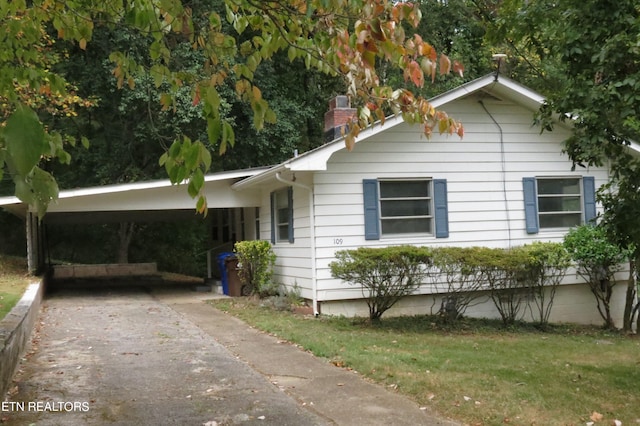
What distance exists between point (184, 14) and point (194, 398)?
3.53m

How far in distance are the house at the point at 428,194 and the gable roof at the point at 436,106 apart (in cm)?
2

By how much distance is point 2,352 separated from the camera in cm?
547

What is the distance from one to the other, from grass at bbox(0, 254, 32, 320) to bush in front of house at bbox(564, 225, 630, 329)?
10.1m

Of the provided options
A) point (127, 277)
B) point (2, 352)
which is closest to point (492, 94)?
point (2, 352)

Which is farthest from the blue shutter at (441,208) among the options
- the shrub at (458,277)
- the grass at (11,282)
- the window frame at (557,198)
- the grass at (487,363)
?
the grass at (11,282)

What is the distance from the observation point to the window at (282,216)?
41.5 feet

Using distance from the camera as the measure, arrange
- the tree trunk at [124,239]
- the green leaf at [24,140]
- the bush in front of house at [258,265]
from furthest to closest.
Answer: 1. the tree trunk at [124,239]
2. the bush in front of house at [258,265]
3. the green leaf at [24,140]

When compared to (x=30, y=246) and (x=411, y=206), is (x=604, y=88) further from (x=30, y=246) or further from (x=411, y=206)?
(x=30, y=246)

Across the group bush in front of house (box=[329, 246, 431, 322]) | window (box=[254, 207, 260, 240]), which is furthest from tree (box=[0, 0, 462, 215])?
window (box=[254, 207, 260, 240])

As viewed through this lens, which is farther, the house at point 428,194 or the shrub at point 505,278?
the house at point 428,194

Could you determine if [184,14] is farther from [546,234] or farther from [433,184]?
[546,234]

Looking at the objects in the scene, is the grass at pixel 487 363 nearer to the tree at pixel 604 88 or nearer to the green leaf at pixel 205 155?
the tree at pixel 604 88

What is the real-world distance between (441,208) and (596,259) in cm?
316

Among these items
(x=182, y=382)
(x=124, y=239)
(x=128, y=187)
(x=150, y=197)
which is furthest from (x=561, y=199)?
(x=124, y=239)
